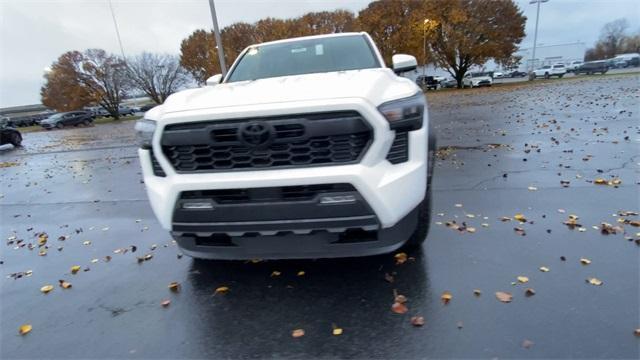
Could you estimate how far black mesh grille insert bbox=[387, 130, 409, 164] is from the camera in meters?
2.65

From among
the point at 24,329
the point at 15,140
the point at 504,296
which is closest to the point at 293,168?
the point at 504,296

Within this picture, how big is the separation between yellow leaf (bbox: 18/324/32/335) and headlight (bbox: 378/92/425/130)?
9.72 ft

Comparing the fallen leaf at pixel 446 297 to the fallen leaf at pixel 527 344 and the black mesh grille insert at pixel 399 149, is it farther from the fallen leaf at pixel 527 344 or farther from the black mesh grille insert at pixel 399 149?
the black mesh grille insert at pixel 399 149

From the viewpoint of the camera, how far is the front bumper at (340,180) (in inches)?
98.5

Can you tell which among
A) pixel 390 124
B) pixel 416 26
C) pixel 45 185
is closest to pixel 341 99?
pixel 390 124

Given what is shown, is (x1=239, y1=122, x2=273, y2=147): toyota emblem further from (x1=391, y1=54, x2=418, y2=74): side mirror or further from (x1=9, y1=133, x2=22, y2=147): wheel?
(x1=9, y1=133, x2=22, y2=147): wheel

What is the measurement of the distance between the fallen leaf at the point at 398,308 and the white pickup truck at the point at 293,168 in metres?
0.39

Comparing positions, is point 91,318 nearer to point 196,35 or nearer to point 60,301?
point 60,301

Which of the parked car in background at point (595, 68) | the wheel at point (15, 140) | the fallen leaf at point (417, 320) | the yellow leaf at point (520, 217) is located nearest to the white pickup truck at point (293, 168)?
the fallen leaf at point (417, 320)

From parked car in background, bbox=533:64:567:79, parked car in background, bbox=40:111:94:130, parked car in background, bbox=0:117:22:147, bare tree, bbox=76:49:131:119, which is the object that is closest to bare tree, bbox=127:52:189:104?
bare tree, bbox=76:49:131:119

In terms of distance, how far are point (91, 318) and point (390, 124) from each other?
2.59m

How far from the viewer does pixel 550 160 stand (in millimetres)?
6312

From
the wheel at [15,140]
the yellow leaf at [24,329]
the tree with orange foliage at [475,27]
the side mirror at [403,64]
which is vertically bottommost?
the wheel at [15,140]

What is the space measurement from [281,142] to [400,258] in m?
1.52
